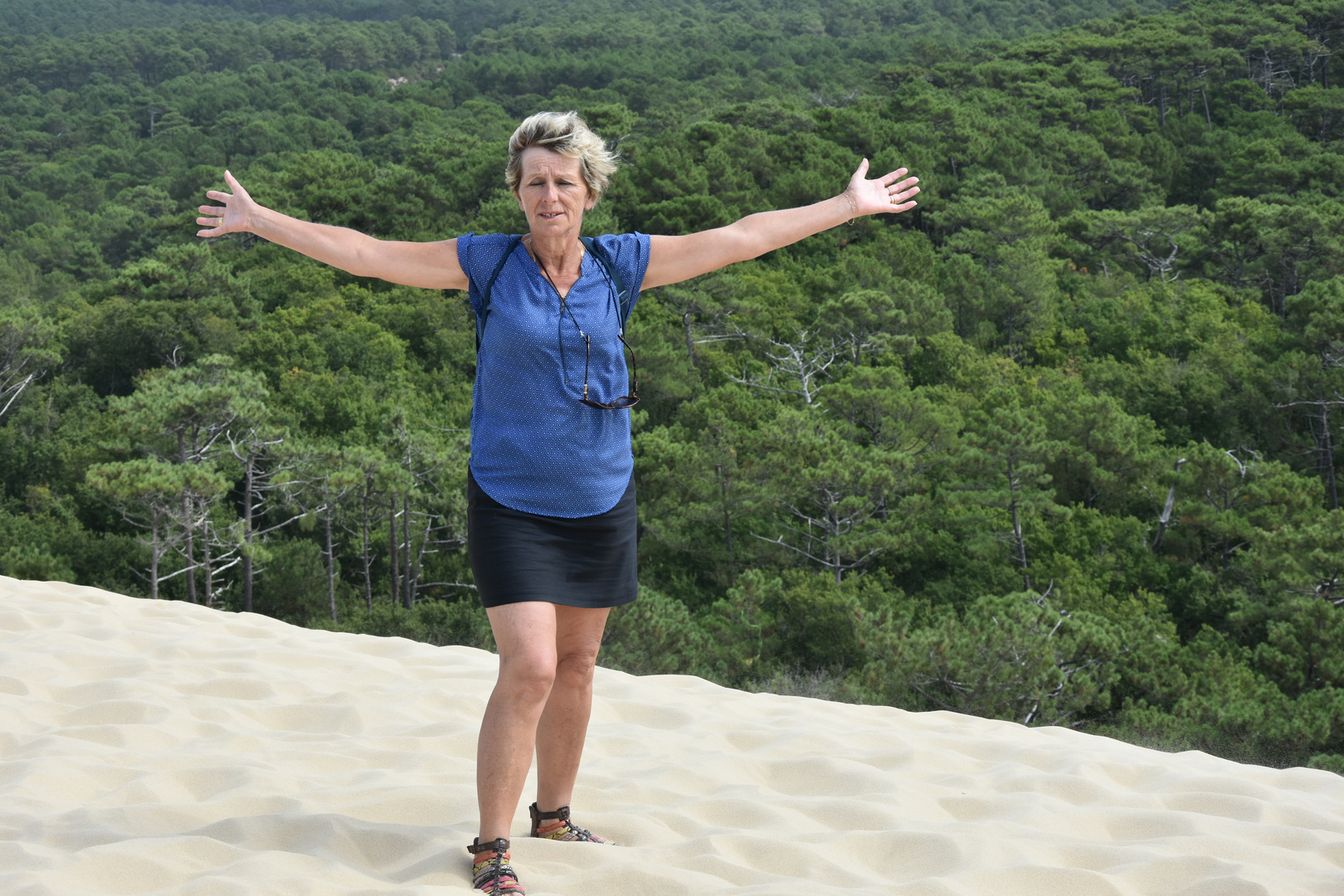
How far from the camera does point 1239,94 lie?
35.7 m

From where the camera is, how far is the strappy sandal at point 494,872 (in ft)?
5.89

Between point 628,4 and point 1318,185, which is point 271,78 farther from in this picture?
point 1318,185

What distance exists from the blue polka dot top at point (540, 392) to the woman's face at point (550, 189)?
0.08m

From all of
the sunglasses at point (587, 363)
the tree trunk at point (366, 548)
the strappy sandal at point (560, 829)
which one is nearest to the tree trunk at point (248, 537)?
the tree trunk at point (366, 548)

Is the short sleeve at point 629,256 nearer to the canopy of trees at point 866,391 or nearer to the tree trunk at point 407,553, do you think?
the canopy of trees at point 866,391

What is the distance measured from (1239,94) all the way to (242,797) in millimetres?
40459

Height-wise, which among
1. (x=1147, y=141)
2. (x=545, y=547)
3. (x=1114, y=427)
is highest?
(x=1147, y=141)

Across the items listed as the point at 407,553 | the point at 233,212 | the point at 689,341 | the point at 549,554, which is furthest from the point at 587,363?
the point at 689,341

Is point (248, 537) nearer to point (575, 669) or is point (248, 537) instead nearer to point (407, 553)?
point (407, 553)

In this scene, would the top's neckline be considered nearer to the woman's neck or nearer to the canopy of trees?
the woman's neck

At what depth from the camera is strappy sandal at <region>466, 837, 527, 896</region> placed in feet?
5.89

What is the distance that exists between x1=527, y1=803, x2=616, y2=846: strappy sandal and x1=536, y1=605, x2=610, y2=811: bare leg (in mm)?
12

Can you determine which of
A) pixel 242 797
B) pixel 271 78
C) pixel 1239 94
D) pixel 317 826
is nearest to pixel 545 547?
pixel 317 826

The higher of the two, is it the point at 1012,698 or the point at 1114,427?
the point at 1114,427
